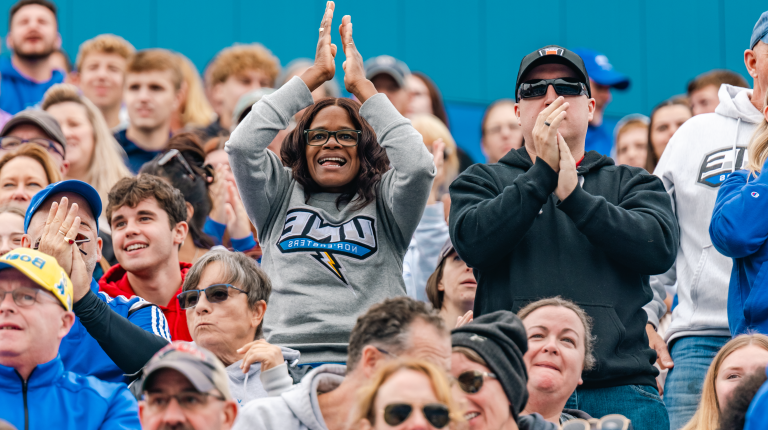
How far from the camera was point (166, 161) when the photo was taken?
6.36 meters

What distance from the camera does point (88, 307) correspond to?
14.0ft

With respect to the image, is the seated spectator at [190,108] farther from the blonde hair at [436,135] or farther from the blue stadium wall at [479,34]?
the blue stadium wall at [479,34]

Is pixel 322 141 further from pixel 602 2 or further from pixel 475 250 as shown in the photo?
pixel 602 2

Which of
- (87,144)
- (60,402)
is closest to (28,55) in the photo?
(87,144)

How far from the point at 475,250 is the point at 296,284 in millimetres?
918

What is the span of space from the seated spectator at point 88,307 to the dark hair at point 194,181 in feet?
4.18

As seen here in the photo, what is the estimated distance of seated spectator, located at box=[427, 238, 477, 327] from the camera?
18.0 feet

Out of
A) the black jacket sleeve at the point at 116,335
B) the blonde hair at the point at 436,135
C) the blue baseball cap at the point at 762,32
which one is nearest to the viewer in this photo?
the black jacket sleeve at the point at 116,335

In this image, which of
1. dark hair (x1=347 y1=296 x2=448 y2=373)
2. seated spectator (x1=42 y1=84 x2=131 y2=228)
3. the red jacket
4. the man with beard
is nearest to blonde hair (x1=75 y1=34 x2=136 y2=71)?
the man with beard

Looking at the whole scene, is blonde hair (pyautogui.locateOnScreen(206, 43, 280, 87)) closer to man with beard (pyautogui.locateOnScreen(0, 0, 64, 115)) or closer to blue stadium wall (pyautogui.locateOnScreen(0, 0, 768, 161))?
man with beard (pyautogui.locateOnScreen(0, 0, 64, 115))

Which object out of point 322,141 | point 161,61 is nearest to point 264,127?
point 322,141

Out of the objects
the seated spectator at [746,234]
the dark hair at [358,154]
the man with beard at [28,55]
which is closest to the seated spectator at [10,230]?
the dark hair at [358,154]

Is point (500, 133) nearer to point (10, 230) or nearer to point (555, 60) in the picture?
point (555, 60)

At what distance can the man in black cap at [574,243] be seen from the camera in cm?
403
